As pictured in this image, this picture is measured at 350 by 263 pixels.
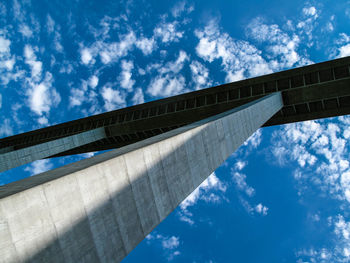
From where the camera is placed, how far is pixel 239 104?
23344mm

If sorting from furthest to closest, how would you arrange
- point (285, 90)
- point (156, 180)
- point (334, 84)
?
1. point (285, 90)
2. point (334, 84)
3. point (156, 180)

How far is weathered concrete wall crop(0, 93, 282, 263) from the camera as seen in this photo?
3.19m

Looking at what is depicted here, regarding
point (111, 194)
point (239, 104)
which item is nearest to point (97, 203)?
point (111, 194)

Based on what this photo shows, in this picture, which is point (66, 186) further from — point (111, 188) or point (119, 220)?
point (119, 220)

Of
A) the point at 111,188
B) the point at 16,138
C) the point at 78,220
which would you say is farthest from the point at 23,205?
the point at 16,138

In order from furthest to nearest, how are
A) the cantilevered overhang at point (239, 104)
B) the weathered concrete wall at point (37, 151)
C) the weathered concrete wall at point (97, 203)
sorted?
the cantilevered overhang at point (239, 104)
the weathered concrete wall at point (37, 151)
the weathered concrete wall at point (97, 203)

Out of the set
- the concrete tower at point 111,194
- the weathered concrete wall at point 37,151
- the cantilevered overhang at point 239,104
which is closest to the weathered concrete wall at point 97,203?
the concrete tower at point 111,194

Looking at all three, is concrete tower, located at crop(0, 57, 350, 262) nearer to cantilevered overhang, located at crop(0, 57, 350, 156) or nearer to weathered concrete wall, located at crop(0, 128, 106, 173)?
cantilevered overhang, located at crop(0, 57, 350, 156)

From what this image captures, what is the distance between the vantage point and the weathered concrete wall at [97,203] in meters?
3.19

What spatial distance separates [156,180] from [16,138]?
1462 inches

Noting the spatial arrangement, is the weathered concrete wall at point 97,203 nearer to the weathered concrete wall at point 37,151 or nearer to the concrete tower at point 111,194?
the concrete tower at point 111,194

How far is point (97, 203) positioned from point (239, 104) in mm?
21024

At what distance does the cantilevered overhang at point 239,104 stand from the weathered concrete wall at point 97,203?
17347 millimetres

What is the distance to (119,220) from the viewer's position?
185 inches
